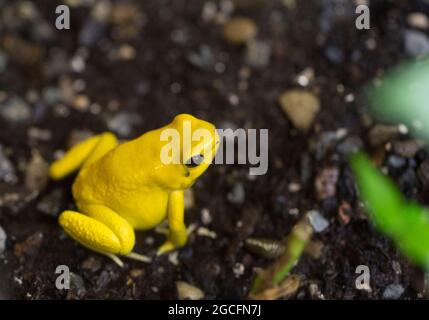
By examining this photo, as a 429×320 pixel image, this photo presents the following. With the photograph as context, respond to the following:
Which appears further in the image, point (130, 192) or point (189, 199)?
point (189, 199)

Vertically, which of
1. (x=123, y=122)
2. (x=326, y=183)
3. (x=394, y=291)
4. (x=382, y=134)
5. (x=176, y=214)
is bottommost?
(x=394, y=291)

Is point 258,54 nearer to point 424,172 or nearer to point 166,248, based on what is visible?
point 424,172

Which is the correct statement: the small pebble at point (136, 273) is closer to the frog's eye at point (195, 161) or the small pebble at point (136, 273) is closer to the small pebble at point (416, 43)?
the frog's eye at point (195, 161)

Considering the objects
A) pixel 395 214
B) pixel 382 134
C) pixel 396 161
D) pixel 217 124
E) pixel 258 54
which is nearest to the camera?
pixel 395 214

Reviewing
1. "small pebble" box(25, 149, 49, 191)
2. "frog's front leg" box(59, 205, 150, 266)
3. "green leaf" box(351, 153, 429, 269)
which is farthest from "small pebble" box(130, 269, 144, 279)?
"green leaf" box(351, 153, 429, 269)

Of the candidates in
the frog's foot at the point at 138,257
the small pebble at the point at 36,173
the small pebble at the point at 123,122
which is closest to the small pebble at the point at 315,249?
the frog's foot at the point at 138,257

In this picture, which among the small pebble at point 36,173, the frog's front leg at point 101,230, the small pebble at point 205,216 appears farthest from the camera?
the small pebble at point 36,173

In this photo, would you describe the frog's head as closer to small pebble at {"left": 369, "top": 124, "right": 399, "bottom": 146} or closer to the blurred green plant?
the blurred green plant

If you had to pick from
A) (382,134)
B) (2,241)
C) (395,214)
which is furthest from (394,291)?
(2,241)
